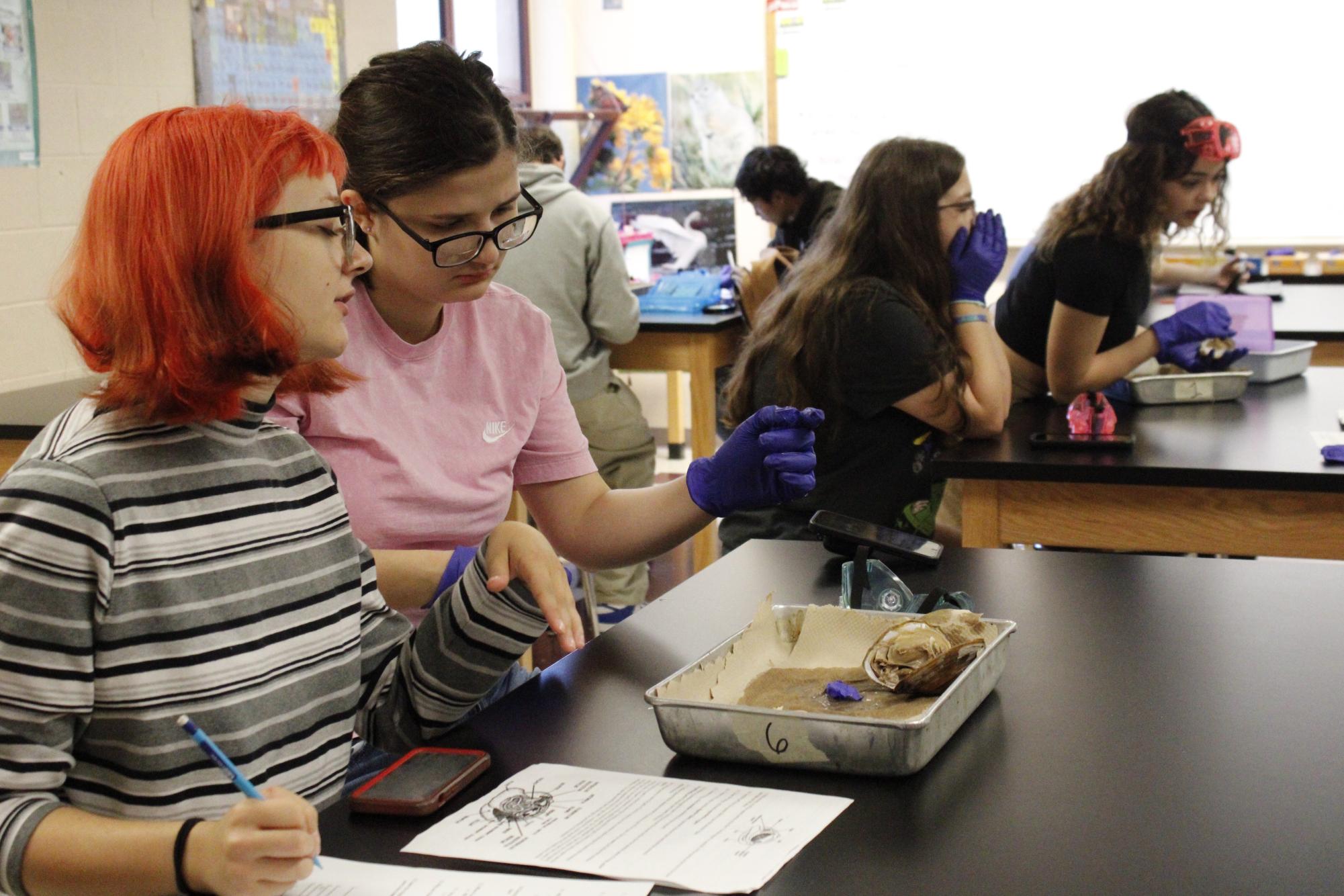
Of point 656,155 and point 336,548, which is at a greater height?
point 656,155

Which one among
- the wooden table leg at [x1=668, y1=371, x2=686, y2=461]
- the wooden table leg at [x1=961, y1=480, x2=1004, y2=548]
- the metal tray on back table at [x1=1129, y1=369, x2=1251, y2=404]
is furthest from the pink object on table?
→ the wooden table leg at [x1=668, y1=371, x2=686, y2=461]

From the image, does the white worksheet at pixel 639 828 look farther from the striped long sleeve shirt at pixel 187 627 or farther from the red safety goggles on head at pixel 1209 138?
the red safety goggles on head at pixel 1209 138

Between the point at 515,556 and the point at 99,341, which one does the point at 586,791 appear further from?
the point at 99,341

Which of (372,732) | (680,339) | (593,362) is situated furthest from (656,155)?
(372,732)

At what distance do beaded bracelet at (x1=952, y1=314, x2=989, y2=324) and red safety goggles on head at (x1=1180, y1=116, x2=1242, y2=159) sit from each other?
636 millimetres

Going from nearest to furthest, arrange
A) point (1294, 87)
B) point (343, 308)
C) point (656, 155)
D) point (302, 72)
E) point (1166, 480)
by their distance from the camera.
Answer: point (343, 308)
point (1166, 480)
point (302, 72)
point (1294, 87)
point (656, 155)

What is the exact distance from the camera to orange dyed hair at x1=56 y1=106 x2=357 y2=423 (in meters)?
0.86

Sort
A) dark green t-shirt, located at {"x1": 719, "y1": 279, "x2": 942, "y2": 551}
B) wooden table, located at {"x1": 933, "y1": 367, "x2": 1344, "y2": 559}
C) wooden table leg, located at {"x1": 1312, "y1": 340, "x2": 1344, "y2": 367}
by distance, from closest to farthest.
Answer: wooden table, located at {"x1": 933, "y1": 367, "x2": 1344, "y2": 559} < dark green t-shirt, located at {"x1": 719, "y1": 279, "x2": 942, "y2": 551} < wooden table leg, located at {"x1": 1312, "y1": 340, "x2": 1344, "y2": 367}

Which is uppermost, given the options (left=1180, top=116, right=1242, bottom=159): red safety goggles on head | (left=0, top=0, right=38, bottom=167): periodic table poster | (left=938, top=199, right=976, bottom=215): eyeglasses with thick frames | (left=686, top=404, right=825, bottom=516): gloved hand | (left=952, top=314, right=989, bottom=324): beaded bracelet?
(left=0, top=0, right=38, bottom=167): periodic table poster

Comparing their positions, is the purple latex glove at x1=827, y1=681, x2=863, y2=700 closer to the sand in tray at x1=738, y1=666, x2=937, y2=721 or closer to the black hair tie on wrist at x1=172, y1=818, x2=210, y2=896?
the sand in tray at x1=738, y1=666, x2=937, y2=721

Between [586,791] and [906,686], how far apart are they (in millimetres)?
259

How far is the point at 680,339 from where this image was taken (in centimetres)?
388

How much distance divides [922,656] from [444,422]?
25.7 inches

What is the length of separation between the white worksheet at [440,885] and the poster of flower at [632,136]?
15.9ft
